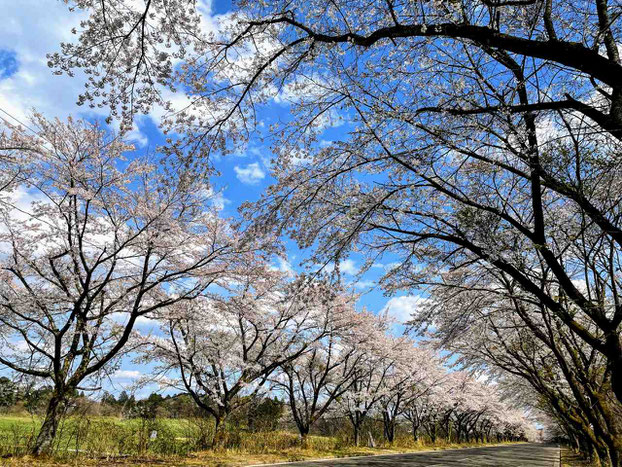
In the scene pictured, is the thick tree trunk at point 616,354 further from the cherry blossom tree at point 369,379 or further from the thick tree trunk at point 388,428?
the thick tree trunk at point 388,428

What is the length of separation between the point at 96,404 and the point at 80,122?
773 centimetres

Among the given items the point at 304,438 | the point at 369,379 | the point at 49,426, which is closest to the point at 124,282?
the point at 49,426

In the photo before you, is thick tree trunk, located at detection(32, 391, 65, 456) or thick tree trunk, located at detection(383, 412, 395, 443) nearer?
thick tree trunk, located at detection(32, 391, 65, 456)

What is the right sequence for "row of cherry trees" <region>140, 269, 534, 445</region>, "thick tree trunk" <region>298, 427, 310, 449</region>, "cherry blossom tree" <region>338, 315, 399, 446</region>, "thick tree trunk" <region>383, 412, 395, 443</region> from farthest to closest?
"thick tree trunk" <region>383, 412, 395, 443</region> → "cherry blossom tree" <region>338, 315, 399, 446</region> → "thick tree trunk" <region>298, 427, 310, 449</region> → "row of cherry trees" <region>140, 269, 534, 445</region>

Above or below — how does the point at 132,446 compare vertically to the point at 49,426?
below

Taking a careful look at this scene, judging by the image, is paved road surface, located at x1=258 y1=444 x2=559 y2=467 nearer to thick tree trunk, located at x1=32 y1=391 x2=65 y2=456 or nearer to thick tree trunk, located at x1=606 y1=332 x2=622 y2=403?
thick tree trunk, located at x1=32 y1=391 x2=65 y2=456

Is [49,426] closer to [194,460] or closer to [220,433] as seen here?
[194,460]

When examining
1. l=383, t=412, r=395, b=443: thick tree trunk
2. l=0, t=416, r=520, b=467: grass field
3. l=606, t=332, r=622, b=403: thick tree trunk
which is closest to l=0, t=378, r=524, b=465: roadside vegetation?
l=0, t=416, r=520, b=467: grass field

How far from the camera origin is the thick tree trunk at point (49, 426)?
8571mm

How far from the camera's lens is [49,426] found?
877 centimetres

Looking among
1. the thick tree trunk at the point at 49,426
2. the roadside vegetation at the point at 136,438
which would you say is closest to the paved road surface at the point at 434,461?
the roadside vegetation at the point at 136,438

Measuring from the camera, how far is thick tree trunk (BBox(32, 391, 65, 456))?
337 inches

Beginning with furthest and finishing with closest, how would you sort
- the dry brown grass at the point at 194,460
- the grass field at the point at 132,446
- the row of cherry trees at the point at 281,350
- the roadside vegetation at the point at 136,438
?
the row of cherry trees at the point at 281,350
the roadside vegetation at the point at 136,438
the grass field at the point at 132,446
the dry brown grass at the point at 194,460

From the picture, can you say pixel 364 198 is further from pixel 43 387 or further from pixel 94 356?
pixel 43 387
